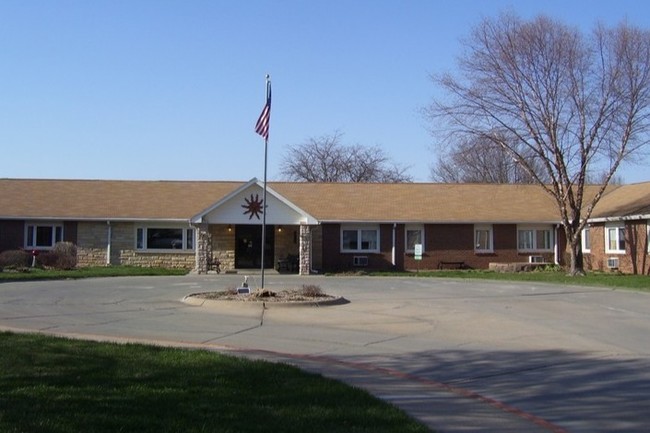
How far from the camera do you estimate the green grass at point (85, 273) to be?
2917 cm

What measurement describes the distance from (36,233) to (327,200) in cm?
1514

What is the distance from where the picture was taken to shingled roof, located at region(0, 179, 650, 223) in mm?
38062

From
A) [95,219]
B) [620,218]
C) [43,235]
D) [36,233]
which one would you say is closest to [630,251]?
[620,218]

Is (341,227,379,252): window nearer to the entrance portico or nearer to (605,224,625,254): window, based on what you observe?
the entrance portico

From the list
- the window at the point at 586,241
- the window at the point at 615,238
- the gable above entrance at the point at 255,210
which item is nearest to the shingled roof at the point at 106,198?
the gable above entrance at the point at 255,210

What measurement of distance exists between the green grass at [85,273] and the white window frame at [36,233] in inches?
134

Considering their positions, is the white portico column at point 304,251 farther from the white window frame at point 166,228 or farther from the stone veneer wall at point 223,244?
the white window frame at point 166,228

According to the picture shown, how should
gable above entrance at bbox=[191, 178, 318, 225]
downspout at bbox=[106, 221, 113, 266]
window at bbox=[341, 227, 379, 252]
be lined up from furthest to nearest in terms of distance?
window at bbox=[341, 227, 379, 252], downspout at bbox=[106, 221, 113, 266], gable above entrance at bbox=[191, 178, 318, 225]

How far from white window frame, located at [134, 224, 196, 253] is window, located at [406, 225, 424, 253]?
36.0 feet

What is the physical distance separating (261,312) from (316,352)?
592cm

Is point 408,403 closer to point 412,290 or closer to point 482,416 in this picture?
point 482,416

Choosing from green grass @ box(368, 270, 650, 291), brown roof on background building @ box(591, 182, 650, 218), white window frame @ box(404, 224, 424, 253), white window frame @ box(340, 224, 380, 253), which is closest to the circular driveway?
green grass @ box(368, 270, 650, 291)

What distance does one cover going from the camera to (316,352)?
1204cm

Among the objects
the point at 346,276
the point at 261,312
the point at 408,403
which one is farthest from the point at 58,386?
the point at 346,276
